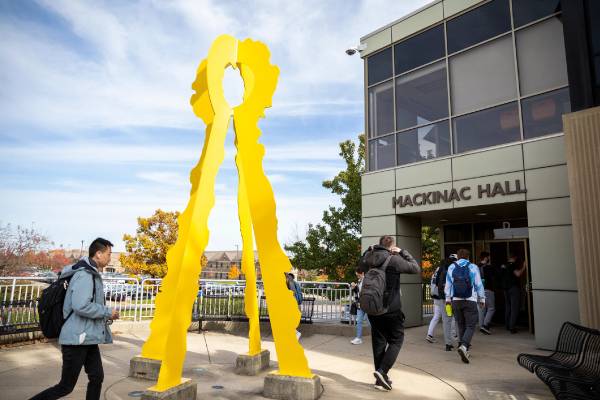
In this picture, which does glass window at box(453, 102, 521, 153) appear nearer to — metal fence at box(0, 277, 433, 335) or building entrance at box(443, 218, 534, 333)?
building entrance at box(443, 218, 534, 333)

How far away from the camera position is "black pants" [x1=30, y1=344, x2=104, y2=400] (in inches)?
136

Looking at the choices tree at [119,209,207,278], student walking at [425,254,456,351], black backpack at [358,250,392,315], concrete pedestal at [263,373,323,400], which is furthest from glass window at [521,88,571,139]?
tree at [119,209,207,278]

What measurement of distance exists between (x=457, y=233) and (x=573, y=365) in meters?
8.22

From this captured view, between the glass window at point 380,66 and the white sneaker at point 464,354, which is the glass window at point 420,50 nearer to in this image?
the glass window at point 380,66

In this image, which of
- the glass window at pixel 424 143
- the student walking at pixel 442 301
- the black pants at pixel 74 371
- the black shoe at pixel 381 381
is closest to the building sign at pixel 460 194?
the glass window at pixel 424 143

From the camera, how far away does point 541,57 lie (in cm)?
918

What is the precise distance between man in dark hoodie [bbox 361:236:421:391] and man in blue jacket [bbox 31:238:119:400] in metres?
3.09

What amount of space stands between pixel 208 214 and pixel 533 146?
720 cm

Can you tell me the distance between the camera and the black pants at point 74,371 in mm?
3463

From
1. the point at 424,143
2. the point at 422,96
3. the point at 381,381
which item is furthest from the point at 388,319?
the point at 422,96

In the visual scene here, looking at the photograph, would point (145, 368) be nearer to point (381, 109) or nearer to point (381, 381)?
point (381, 381)

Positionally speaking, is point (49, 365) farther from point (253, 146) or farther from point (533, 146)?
point (533, 146)

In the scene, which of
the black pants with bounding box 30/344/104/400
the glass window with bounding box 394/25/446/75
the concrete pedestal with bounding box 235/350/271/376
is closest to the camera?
the black pants with bounding box 30/344/104/400

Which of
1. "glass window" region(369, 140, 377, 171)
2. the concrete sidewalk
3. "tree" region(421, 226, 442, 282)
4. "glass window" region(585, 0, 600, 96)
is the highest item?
"glass window" region(585, 0, 600, 96)
